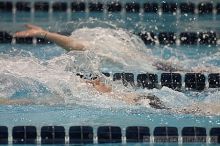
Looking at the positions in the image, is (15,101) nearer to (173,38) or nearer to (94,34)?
(94,34)

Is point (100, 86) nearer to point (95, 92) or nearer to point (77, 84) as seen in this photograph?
point (95, 92)

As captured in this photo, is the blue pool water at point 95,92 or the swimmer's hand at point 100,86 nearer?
the blue pool water at point 95,92

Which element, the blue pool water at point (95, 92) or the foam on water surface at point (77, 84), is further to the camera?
the foam on water surface at point (77, 84)

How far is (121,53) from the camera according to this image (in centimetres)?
609

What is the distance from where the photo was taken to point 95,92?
4.59m

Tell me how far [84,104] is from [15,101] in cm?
46

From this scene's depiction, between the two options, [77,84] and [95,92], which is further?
[77,84]

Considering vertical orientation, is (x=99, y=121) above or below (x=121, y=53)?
below

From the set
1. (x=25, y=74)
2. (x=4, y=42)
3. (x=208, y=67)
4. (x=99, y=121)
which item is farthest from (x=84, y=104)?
(x=4, y=42)

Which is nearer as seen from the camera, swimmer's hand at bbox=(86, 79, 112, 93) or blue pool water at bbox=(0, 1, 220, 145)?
blue pool water at bbox=(0, 1, 220, 145)

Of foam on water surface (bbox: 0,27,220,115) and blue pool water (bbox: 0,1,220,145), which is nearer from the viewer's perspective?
blue pool water (bbox: 0,1,220,145)

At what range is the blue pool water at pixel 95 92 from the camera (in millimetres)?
4285

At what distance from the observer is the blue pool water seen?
4.29 m

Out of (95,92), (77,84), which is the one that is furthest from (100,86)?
(77,84)
